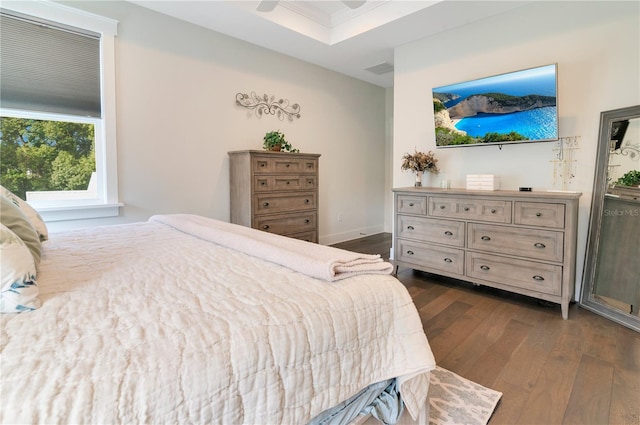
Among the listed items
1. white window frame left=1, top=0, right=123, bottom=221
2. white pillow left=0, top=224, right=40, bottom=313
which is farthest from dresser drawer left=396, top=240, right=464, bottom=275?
white pillow left=0, top=224, right=40, bottom=313

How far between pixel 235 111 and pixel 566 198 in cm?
332

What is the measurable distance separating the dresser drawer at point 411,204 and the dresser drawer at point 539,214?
793 mm

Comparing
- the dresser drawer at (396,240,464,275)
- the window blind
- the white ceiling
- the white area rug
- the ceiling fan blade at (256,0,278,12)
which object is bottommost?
the white area rug

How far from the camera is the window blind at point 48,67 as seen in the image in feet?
8.30

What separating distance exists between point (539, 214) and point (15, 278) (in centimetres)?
305

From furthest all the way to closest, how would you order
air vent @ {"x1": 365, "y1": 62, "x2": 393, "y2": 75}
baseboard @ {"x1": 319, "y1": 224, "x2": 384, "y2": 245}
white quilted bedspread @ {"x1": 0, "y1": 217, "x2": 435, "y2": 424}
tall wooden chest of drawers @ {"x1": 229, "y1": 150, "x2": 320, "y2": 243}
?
baseboard @ {"x1": 319, "y1": 224, "x2": 384, "y2": 245}, air vent @ {"x1": 365, "y1": 62, "x2": 393, "y2": 75}, tall wooden chest of drawers @ {"x1": 229, "y1": 150, "x2": 320, "y2": 243}, white quilted bedspread @ {"x1": 0, "y1": 217, "x2": 435, "y2": 424}

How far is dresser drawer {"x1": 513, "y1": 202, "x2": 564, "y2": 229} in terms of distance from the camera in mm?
2512

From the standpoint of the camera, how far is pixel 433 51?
3.66 meters

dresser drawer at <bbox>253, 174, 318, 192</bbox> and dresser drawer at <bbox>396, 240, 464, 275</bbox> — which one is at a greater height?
dresser drawer at <bbox>253, 174, 318, 192</bbox>

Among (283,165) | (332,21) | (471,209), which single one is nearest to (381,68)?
(332,21)

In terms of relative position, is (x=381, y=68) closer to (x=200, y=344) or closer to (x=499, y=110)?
(x=499, y=110)

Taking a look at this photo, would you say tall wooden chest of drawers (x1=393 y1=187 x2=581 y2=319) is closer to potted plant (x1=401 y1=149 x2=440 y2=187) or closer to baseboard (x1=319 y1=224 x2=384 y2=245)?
potted plant (x1=401 y1=149 x2=440 y2=187)

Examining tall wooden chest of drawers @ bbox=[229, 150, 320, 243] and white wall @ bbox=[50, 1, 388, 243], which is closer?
white wall @ bbox=[50, 1, 388, 243]

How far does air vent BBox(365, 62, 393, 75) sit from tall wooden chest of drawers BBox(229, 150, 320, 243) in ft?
5.50
